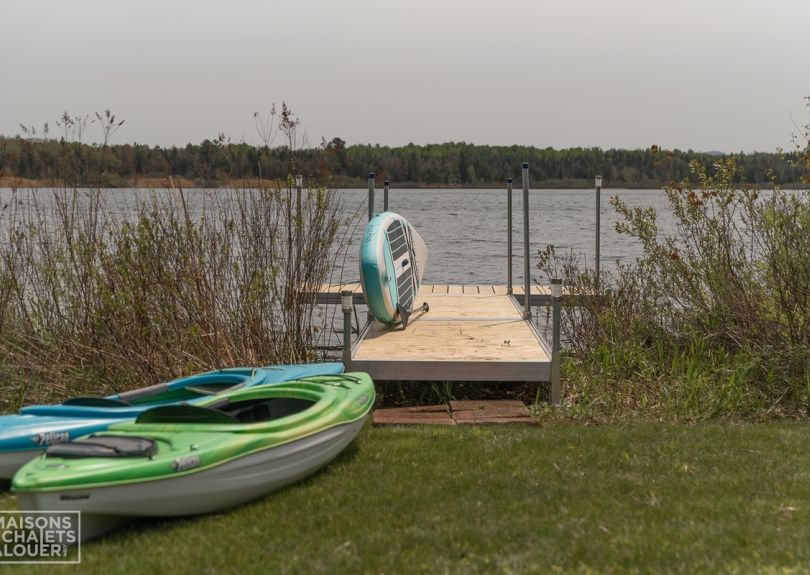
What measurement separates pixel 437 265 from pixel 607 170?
81.6 ft

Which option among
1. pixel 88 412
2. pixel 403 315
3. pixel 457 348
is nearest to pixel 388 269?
pixel 403 315

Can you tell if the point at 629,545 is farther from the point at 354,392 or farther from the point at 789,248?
the point at 789,248

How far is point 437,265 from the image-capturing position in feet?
77.5

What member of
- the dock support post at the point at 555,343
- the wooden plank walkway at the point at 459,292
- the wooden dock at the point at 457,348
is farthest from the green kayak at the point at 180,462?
the wooden plank walkway at the point at 459,292

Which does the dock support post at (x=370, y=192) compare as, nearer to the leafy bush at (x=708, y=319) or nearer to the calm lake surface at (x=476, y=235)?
the calm lake surface at (x=476, y=235)

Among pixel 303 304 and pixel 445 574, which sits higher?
pixel 303 304

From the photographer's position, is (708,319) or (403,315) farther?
(403,315)

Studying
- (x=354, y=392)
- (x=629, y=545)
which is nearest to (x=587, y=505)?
(x=629, y=545)

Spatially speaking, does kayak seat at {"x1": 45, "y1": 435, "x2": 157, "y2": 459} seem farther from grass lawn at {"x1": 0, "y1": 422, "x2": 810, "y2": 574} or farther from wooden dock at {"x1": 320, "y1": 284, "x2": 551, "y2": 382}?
wooden dock at {"x1": 320, "y1": 284, "x2": 551, "y2": 382}

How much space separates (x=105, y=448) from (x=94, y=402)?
4.23 feet

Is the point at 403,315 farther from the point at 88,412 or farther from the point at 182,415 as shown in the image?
the point at 182,415

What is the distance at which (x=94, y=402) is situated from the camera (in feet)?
19.0

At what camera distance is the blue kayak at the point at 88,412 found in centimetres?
532

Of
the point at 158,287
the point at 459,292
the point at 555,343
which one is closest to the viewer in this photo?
the point at 555,343
